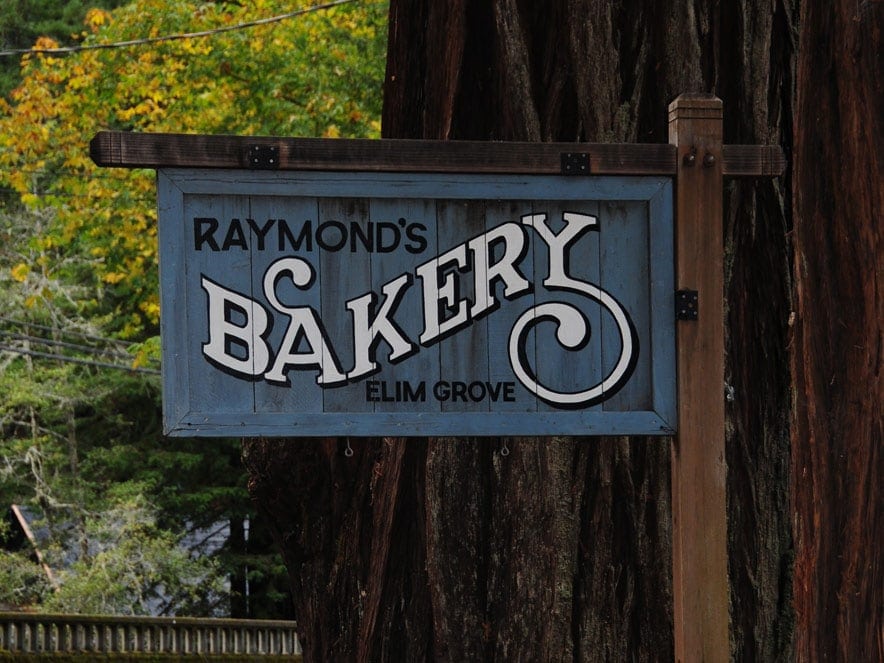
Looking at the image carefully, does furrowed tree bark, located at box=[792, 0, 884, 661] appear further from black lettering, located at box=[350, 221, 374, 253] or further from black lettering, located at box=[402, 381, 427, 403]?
black lettering, located at box=[350, 221, 374, 253]

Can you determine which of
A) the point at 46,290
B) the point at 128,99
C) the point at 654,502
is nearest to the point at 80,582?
the point at 46,290

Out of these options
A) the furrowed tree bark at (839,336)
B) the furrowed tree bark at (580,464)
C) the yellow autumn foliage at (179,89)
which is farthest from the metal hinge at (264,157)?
the yellow autumn foliage at (179,89)

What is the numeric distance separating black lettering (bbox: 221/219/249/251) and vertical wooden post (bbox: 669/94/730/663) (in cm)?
113

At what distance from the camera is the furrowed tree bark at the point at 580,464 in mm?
5266

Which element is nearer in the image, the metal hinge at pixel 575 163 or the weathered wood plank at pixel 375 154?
the weathered wood plank at pixel 375 154

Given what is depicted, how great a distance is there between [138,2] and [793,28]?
16586 mm

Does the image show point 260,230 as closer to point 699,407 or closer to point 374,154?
point 374,154

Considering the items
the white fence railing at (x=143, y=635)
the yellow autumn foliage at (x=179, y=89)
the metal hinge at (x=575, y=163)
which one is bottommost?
the white fence railing at (x=143, y=635)

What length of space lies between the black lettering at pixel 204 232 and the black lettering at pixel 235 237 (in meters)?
0.03

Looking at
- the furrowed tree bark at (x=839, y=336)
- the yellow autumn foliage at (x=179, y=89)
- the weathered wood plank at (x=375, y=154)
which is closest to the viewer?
the furrowed tree bark at (x=839, y=336)

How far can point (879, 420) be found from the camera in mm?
3242

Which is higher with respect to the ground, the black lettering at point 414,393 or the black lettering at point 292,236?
the black lettering at point 292,236

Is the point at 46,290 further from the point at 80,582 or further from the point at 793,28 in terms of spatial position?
the point at 793,28

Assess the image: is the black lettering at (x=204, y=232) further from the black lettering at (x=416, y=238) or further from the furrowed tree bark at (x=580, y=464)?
the furrowed tree bark at (x=580, y=464)
